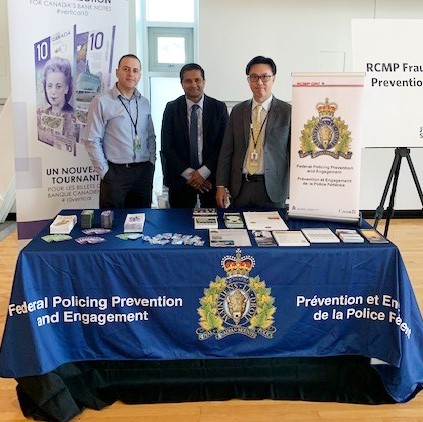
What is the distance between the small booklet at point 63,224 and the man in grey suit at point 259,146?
901 mm

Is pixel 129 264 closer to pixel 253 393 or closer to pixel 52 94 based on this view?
pixel 253 393

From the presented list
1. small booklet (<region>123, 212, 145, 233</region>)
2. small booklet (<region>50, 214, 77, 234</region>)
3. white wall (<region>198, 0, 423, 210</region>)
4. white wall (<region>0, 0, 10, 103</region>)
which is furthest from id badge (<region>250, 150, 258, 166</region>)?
white wall (<region>0, 0, 10, 103</region>)

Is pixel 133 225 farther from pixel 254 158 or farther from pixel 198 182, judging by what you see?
pixel 198 182

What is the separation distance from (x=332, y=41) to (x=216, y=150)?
2.43m

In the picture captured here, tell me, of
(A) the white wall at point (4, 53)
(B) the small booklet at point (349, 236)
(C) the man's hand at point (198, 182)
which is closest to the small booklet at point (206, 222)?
(B) the small booklet at point (349, 236)

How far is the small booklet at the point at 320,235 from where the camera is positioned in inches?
73.9

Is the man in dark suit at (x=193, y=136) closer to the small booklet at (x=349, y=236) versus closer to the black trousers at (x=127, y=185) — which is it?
the black trousers at (x=127, y=185)

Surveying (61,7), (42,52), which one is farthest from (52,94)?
(61,7)

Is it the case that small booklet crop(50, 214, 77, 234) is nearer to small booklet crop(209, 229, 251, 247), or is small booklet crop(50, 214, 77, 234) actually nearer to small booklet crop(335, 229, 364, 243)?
small booklet crop(209, 229, 251, 247)

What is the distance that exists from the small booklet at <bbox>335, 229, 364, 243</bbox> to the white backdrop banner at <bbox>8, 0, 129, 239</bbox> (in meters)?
2.15

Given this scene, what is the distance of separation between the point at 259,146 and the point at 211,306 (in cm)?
102

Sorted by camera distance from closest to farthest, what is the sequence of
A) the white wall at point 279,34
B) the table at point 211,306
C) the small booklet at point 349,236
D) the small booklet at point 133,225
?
1. the table at point 211,306
2. the small booklet at point 349,236
3. the small booklet at point 133,225
4. the white wall at point 279,34

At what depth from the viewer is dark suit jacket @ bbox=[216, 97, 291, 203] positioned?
96.5 inches

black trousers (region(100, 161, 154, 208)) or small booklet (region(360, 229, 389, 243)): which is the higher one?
black trousers (region(100, 161, 154, 208))
